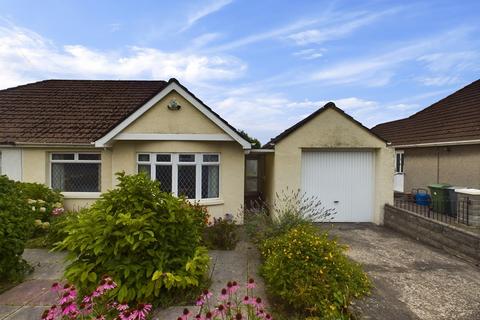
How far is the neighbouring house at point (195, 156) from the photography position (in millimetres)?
9438

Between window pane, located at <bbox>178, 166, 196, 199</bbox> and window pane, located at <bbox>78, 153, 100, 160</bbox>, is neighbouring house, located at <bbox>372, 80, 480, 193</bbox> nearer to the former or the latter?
window pane, located at <bbox>178, 166, 196, 199</bbox>

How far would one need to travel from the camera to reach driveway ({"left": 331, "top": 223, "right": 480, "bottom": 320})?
441cm

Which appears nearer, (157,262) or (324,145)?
(157,262)

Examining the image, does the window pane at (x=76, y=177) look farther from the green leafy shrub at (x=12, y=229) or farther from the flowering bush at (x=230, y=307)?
the flowering bush at (x=230, y=307)

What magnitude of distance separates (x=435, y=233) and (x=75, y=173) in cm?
1142

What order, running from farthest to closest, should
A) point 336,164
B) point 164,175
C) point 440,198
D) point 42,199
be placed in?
point 336,164
point 164,175
point 440,198
point 42,199

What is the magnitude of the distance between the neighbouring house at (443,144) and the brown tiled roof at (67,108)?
11266 millimetres

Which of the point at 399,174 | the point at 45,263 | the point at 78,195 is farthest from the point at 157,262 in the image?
the point at 399,174

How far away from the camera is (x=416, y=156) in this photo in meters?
14.2

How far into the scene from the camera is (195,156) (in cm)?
966

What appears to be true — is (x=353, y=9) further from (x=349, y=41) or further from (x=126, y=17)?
(x=126, y=17)

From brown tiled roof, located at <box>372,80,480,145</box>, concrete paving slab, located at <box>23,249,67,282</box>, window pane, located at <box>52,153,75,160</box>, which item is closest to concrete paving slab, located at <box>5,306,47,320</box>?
concrete paving slab, located at <box>23,249,67,282</box>

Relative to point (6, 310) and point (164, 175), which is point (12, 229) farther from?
point (164, 175)

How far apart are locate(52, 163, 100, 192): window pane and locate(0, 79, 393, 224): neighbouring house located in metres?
0.04
